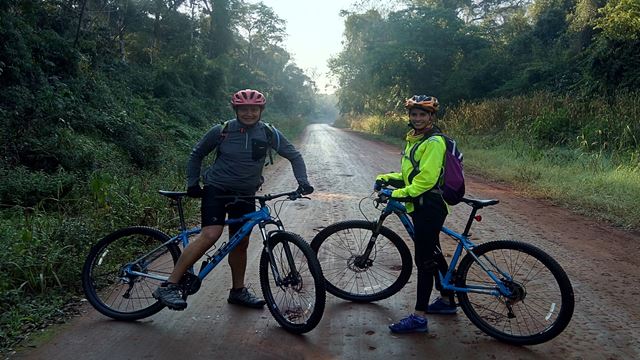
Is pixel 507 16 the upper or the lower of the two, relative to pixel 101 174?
upper

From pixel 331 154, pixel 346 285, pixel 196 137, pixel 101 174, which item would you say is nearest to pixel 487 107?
pixel 331 154

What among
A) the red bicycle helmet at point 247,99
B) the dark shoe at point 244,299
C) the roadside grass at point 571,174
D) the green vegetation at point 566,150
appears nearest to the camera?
the red bicycle helmet at point 247,99

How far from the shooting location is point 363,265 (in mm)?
4605

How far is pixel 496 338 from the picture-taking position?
381cm

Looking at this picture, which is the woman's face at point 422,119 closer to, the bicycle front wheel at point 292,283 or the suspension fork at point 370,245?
the suspension fork at point 370,245

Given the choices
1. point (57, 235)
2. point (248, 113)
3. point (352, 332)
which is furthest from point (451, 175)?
point (57, 235)

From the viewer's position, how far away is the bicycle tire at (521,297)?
3.62 metres

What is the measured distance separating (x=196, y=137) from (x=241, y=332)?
45.5 ft

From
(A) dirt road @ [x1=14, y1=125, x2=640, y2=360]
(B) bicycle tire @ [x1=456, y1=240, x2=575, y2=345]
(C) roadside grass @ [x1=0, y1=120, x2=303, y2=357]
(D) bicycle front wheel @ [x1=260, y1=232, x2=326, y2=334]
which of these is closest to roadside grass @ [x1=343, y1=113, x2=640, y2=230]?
(A) dirt road @ [x1=14, y1=125, x2=640, y2=360]

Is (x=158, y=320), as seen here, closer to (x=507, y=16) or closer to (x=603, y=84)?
(x=603, y=84)

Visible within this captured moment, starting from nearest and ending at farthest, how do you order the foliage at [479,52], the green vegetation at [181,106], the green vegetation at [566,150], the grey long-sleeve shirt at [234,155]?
the grey long-sleeve shirt at [234,155] < the green vegetation at [181,106] < the green vegetation at [566,150] < the foliage at [479,52]

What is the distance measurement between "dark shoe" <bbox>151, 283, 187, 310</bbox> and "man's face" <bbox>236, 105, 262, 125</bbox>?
1.43 metres

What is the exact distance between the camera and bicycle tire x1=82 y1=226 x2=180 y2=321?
4.27 meters

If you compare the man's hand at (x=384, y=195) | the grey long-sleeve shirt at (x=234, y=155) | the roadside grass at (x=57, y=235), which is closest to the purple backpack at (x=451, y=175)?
the man's hand at (x=384, y=195)
